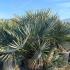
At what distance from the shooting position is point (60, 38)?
978cm

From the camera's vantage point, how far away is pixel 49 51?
948cm

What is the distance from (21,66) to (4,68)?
1.91 feet

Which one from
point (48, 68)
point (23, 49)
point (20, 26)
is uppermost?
point (20, 26)

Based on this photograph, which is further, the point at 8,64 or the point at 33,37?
the point at 33,37

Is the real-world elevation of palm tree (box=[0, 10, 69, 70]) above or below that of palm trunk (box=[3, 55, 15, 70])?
above

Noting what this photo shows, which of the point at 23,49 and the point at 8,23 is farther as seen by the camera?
the point at 8,23

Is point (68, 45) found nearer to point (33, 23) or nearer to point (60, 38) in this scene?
point (60, 38)

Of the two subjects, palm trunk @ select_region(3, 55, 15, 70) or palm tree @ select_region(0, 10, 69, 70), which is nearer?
palm trunk @ select_region(3, 55, 15, 70)

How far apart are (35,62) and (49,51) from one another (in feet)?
1.86

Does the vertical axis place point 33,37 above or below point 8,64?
above

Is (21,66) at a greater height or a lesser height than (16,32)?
lesser

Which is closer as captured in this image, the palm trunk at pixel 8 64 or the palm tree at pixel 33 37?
the palm trunk at pixel 8 64

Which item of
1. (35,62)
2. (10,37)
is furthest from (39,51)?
(10,37)

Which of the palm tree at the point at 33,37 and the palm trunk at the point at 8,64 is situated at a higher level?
the palm tree at the point at 33,37
